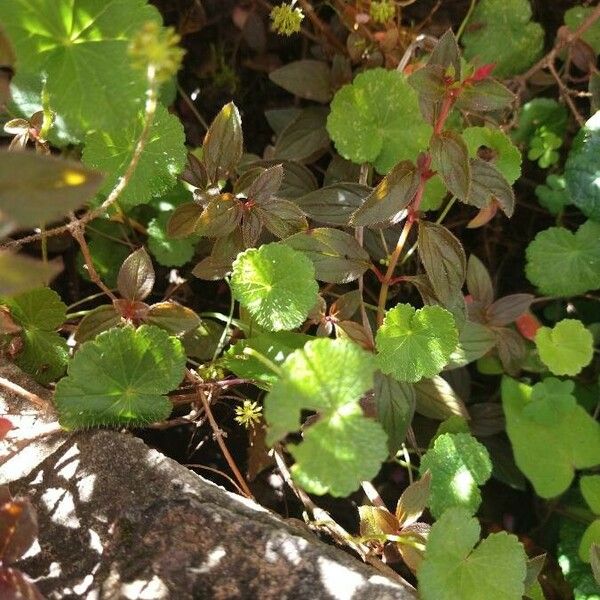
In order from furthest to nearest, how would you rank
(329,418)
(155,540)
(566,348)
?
(566,348)
(155,540)
(329,418)

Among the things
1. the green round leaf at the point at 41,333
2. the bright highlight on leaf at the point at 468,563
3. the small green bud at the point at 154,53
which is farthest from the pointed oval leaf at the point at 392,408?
the small green bud at the point at 154,53

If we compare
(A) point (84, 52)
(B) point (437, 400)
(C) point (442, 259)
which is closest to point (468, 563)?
(B) point (437, 400)

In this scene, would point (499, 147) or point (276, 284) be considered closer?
point (276, 284)

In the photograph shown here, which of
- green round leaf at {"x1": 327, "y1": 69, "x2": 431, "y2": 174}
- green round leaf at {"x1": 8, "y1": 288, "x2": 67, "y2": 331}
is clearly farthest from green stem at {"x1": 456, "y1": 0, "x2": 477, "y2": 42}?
green round leaf at {"x1": 8, "y1": 288, "x2": 67, "y2": 331}

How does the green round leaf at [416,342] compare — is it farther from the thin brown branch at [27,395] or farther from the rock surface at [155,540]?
the thin brown branch at [27,395]

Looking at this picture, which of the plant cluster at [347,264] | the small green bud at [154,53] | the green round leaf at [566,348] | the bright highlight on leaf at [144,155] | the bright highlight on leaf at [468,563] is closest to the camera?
the small green bud at [154,53]

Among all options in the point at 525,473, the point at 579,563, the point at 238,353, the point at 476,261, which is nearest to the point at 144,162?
the point at 238,353

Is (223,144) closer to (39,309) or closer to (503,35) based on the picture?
(39,309)
